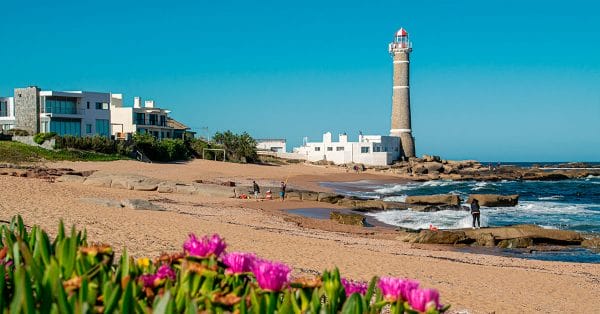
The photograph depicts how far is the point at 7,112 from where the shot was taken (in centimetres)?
5753

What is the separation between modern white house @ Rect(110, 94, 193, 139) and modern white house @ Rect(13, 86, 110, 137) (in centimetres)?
742

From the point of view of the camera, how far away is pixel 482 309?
9641mm

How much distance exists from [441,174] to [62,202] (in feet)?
196

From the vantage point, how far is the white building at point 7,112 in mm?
56156

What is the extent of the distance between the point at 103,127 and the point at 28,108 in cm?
625

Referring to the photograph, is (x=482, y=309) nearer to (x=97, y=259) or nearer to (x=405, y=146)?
(x=97, y=259)

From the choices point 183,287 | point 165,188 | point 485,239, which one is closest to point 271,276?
point 183,287

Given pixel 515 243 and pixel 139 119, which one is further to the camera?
pixel 139 119

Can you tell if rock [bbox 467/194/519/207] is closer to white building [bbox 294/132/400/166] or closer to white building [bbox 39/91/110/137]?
white building [bbox 39/91/110/137]

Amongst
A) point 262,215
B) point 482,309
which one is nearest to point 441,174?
point 262,215

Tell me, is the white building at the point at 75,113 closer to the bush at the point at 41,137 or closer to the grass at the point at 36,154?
the bush at the point at 41,137

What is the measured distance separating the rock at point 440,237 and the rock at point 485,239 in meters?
0.33

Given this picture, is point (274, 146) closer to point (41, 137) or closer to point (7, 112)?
point (7, 112)

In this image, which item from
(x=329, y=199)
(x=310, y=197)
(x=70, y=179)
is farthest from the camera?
(x=310, y=197)
